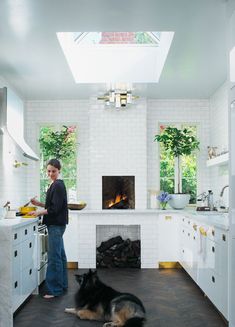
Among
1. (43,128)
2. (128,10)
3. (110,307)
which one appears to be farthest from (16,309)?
(43,128)

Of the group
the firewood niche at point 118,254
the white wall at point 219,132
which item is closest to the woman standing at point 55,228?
the firewood niche at point 118,254

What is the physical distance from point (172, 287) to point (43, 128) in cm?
389

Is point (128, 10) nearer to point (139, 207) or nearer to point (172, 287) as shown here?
point (172, 287)

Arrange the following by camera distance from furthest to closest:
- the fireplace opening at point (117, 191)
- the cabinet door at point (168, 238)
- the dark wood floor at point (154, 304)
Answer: the fireplace opening at point (117, 191) < the cabinet door at point (168, 238) < the dark wood floor at point (154, 304)

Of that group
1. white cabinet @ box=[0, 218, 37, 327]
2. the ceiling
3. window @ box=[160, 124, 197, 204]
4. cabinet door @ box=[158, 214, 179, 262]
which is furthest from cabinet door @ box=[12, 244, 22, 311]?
window @ box=[160, 124, 197, 204]

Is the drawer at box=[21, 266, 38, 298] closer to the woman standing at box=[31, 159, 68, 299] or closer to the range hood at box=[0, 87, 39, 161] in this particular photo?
the woman standing at box=[31, 159, 68, 299]

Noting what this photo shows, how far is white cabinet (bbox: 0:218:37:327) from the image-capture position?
4020 millimetres

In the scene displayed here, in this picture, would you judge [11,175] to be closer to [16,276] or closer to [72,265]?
[72,265]

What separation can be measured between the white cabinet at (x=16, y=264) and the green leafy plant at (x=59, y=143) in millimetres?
2713

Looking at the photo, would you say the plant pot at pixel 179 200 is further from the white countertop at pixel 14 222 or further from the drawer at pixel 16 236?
the drawer at pixel 16 236

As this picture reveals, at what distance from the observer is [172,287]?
5.87 metres

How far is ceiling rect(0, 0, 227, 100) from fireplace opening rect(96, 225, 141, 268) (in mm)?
2450

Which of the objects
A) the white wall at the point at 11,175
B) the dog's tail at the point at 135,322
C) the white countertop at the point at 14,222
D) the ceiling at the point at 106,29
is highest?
the ceiling at the point at 106,29

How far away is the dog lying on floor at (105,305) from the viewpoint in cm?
393
